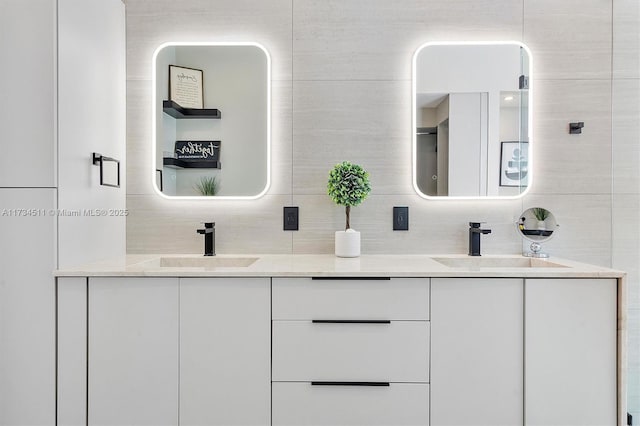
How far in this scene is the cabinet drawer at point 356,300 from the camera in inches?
60.8

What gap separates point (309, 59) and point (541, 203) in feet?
4.76

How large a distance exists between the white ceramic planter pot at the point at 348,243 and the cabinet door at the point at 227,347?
529mm

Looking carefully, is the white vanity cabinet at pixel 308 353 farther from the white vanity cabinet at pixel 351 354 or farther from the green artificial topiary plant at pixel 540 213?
the green artificial topiary plant at pixel 540 213

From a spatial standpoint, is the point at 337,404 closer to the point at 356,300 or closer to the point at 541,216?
the point at 356,300

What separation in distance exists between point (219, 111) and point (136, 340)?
3.89 ft

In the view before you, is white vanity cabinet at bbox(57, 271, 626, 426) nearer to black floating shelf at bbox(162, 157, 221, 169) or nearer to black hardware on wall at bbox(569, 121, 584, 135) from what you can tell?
black floating shelf at bbox(162, 157, 221, 169)

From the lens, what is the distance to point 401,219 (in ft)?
6.83

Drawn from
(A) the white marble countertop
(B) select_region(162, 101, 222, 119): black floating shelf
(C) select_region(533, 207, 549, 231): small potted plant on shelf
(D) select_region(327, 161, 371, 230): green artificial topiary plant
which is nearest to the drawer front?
(A) the white marble countertop

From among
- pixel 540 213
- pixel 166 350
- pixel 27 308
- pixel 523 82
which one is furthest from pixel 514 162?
pixel 27 308

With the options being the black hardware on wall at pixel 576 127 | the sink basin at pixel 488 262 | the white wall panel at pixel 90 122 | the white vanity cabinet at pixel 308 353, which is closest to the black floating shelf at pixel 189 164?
the white wall panel at pixel 90 122

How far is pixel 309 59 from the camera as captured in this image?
2.08m

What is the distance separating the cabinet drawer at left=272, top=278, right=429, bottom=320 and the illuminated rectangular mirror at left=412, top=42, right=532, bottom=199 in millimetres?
755

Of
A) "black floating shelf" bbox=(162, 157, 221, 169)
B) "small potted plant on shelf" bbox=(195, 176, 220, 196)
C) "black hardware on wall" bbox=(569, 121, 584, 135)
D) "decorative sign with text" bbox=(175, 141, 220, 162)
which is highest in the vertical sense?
"black hardware on wall" bbox=(569, 121, 584, 135)

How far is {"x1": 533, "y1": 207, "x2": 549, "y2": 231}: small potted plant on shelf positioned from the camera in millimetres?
2039
